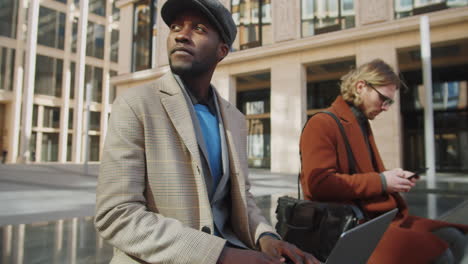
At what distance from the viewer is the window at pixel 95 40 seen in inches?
1344

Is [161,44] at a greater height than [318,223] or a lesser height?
greater

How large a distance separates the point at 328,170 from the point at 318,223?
0.34m

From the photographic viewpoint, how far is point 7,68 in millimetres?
28031

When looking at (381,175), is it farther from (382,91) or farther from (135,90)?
(135,90)

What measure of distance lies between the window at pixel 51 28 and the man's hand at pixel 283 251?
34914 mm

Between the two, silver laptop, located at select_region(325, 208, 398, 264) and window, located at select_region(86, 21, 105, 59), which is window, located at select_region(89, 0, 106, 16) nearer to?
window, located at select_region(86, 21, 105, 59)

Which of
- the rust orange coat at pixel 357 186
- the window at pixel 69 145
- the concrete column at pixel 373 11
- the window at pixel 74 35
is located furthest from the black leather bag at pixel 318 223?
the window at pixel 74 35

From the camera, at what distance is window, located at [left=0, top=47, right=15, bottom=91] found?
27750 millimetres

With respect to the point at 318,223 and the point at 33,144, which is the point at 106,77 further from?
the point at 318,223

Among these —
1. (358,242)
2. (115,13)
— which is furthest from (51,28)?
(358,242)

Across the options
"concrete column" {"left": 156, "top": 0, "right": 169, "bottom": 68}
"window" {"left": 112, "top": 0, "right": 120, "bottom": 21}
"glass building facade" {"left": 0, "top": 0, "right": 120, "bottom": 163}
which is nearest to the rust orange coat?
"concrete column" {"left": 156, "top": 0, "right": 169, "bottom": 68}

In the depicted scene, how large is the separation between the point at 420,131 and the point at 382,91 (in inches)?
696

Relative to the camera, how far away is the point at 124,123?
1233mm

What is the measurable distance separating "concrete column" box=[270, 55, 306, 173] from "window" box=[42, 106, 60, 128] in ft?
76.4
